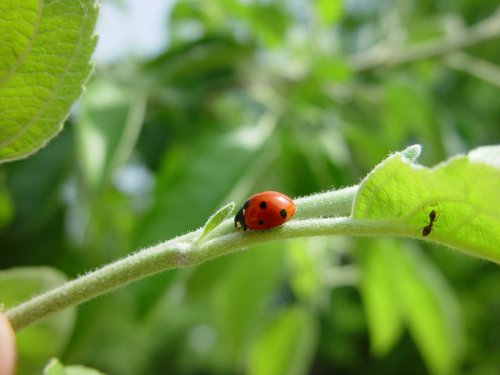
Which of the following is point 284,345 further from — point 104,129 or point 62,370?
point 62,370

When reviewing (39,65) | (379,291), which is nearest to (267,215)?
(39,65)

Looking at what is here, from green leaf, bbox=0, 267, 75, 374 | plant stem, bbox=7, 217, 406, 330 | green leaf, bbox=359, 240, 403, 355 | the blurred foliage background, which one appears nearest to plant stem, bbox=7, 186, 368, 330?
plant stem, bbox=7, 217, 406, 330

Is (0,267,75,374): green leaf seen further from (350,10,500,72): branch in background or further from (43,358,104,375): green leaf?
(350,10,500,72): branch in background

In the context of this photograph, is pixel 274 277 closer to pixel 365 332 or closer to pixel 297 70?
pixel 297 70

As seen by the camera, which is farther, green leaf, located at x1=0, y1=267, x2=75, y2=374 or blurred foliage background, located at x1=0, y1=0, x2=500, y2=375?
blurred foliage background, located at x1=0, y1=0, x2=500, y2=375

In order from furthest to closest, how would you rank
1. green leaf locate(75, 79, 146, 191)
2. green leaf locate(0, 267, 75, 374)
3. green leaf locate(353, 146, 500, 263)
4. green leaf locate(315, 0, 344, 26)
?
green leaf locate(315, 0, 344, 26) < green leaf locate(75, 79, 146, 191) < green leaf locate(0, 267, 75, 374) < green leaf locate(353, 146, 500, 263)

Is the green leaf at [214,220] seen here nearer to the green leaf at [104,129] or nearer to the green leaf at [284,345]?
the green leaf at [104,129]
